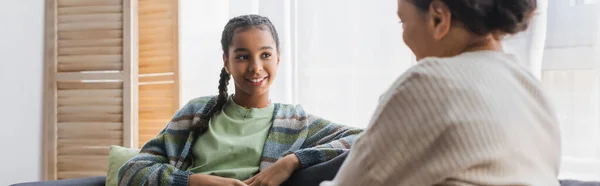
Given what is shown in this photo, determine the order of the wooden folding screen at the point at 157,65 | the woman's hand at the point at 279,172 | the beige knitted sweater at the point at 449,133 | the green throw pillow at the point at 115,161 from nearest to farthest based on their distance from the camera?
the beige knitted sweater at the point at 449,133 < the woman's hand at the point at 279,172 < the green throw pillow at the point at 115,161 < the wooden folding screen at the point at 157,65

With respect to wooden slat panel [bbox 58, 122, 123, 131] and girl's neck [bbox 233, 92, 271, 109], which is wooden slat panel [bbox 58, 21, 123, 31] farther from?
girl's neck [bbox 233, 92, 271, 109]

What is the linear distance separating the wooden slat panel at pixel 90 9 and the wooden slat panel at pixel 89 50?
0.18 m

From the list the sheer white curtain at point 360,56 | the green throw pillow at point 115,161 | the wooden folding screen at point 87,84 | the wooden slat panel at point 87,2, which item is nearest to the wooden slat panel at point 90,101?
the wooden folding screen at point 87,84

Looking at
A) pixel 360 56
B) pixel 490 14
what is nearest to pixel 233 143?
pixel 360 56

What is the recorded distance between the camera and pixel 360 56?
7.92 feet

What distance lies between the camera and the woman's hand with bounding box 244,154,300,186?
164 cm

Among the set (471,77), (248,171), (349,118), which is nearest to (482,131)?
(471,77)

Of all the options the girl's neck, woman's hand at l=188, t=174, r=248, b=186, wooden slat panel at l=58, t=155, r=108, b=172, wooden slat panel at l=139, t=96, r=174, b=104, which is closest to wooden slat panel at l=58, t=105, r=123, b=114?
wooden slat panel at l=139, t=96, r=174, b=104

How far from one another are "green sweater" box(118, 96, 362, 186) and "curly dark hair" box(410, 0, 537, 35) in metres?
0.81

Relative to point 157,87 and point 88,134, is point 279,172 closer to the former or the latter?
point 157,87

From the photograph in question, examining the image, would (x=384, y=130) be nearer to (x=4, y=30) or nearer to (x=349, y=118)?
(x=349, y=118)

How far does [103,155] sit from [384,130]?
89.8 inches

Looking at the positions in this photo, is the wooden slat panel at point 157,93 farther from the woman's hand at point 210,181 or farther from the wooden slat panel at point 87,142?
the woman's hand at point 210,181

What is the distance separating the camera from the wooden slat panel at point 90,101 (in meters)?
2.83
